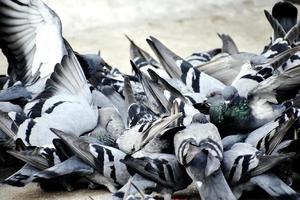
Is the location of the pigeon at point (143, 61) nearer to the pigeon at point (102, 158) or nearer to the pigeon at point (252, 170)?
the pigeon at point (102, 158)

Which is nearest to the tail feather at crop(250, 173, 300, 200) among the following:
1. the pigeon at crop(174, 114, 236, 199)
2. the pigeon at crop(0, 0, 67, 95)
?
the pigeon at crop(174, 114, 236, 199)

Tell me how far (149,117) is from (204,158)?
71 centimetres

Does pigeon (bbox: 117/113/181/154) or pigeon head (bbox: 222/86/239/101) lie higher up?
pigeon head (bbox: 222/86/239/101)

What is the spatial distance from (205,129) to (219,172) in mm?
242

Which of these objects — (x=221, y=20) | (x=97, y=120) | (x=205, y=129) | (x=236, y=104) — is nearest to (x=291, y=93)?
(x=236, y=104)

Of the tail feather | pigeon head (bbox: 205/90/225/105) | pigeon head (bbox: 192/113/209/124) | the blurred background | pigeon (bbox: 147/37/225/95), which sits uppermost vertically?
pigeon head (bbox: 192/113/209/124)

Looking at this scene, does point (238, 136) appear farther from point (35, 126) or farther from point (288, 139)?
point (35, 126)

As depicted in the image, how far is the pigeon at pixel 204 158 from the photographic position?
405 cm

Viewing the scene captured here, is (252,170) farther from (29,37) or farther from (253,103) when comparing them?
(29,37)

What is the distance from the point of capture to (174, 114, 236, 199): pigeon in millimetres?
4051

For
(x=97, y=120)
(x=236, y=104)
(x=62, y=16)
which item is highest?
(x=236, y=104)

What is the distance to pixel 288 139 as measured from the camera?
439 cm

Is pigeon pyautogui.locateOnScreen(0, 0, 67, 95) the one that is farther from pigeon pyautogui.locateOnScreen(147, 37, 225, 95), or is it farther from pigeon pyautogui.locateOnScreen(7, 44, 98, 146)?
pigeon pyautogui.locateOnScreen(147, 37, 225, 95)

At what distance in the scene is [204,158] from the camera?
413 cm
